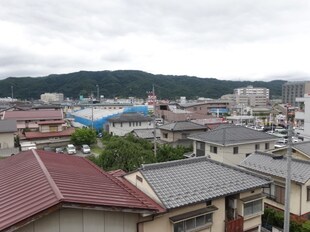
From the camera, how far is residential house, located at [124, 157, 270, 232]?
7875 mm

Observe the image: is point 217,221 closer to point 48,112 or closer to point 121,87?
point 48,112

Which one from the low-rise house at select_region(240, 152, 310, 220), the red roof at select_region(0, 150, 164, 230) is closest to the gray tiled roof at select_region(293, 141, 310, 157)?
the low-rise house at select_region(240, 152, 310, 220)

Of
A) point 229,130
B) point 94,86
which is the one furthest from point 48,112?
point 94,86

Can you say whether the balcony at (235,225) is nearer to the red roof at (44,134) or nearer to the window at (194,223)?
the window at (194,223)

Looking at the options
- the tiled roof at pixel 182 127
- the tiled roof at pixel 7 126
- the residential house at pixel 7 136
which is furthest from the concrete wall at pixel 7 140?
the tiled roof at pixel 182 127

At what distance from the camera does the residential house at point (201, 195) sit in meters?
7.88

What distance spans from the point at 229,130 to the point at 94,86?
134 meters

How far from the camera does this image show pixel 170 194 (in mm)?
8141

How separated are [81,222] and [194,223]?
392 centimetres

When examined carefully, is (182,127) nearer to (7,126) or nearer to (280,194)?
(280,194)

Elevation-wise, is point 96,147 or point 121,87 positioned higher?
point 121,87

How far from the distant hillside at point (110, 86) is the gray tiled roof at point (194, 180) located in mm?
132849

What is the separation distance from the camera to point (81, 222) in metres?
5.79

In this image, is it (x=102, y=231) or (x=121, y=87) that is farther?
(x=121, y=87)
